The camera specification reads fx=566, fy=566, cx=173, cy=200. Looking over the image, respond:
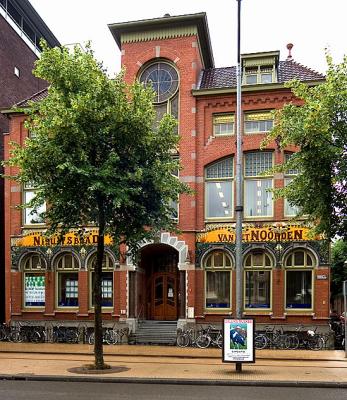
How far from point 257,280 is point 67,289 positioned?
9.04m

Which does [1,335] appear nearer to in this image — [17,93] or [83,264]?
[83,264]

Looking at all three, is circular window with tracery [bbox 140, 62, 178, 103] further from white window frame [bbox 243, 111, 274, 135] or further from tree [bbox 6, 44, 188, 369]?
tree [bbox 6, 44, 188, 369]

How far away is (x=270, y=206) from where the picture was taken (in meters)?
25.1

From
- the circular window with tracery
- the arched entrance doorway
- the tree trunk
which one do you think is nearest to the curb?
the tree trunk

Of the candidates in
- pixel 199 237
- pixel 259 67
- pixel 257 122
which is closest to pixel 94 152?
pixel 199 237

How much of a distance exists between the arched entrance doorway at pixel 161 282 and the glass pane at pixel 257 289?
3845mm

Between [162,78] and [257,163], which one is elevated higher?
[162,78]

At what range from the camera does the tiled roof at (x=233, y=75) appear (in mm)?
26094

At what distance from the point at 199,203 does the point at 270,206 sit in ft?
10.5

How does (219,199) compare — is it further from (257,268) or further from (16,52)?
(16,52)

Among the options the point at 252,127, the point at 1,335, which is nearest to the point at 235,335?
the point at 252,127

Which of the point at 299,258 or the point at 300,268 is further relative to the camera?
the point at 299,258

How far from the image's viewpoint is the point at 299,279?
24484 mm

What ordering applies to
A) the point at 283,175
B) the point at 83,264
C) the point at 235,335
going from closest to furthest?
the point at 235,335 → the point at 283,175 → the point at 83,264
